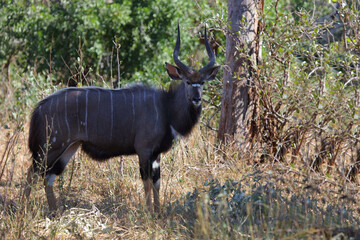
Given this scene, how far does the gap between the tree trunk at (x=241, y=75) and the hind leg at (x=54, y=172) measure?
4.92 ft

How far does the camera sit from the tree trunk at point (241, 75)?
4.70m

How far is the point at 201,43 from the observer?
754 cm

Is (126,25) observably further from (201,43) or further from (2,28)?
(2,28)

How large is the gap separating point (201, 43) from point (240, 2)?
2835 millimetres

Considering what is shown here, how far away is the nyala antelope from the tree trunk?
58 cm

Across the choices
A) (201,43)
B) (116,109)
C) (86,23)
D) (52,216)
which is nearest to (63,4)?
(86,23)

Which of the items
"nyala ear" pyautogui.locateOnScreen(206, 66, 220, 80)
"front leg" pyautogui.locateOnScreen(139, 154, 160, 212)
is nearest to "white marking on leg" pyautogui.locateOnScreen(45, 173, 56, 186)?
"front leg" pyautogui.locateOnScreen(139, 154, 160, 212)

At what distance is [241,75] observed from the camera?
480 cm

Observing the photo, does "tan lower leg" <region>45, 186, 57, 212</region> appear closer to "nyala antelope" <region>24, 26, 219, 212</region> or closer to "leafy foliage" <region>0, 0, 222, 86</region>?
"nyala antelope" <region>24, 26, 219, 212</region>

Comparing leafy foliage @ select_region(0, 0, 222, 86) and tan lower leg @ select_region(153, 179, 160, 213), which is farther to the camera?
leafy foliage @ select_region(0, 0, 222, 86)

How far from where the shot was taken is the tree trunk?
4.70 m

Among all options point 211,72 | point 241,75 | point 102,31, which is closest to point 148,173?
point 211,72

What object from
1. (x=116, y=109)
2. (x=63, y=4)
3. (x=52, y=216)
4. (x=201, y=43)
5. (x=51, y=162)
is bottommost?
(x=52, y=216)

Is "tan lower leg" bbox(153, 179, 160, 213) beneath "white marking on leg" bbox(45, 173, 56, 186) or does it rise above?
beneath
